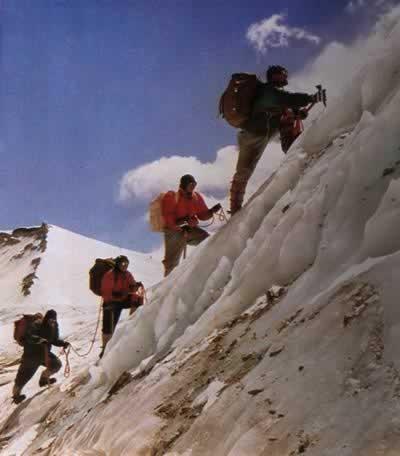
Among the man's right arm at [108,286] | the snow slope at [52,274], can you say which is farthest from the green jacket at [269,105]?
the snow slope at [52,274]

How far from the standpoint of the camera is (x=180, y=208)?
7.94m

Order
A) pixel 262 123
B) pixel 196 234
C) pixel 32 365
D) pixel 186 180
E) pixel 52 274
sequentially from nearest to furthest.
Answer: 1. pixel 262 123
2. pixel 186 180
3. pixel 196 234
4. pixel 32 365
5. pixel 52 274

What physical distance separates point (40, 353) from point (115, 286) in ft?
9.69

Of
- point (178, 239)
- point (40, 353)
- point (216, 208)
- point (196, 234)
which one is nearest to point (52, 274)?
point (40, 353)

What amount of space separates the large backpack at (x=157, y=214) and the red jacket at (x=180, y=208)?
47 mm

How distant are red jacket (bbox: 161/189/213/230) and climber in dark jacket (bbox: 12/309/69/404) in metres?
3.56

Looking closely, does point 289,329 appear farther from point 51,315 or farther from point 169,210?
point 51,315

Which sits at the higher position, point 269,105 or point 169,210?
point 169,210

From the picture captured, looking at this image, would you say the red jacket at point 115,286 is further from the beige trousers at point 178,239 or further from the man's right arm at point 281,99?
the man's right arm at point 281,99

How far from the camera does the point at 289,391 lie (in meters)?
2.60

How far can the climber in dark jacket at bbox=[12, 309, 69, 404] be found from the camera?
965cm

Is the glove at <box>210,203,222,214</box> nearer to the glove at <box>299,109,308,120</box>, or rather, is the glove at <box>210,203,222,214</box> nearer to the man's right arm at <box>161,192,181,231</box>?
the man's right arm at <box>161,192,181,231</box>

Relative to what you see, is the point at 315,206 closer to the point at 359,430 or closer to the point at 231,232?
the point at 231,232

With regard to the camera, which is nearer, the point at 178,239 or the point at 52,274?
the point at 178,239
